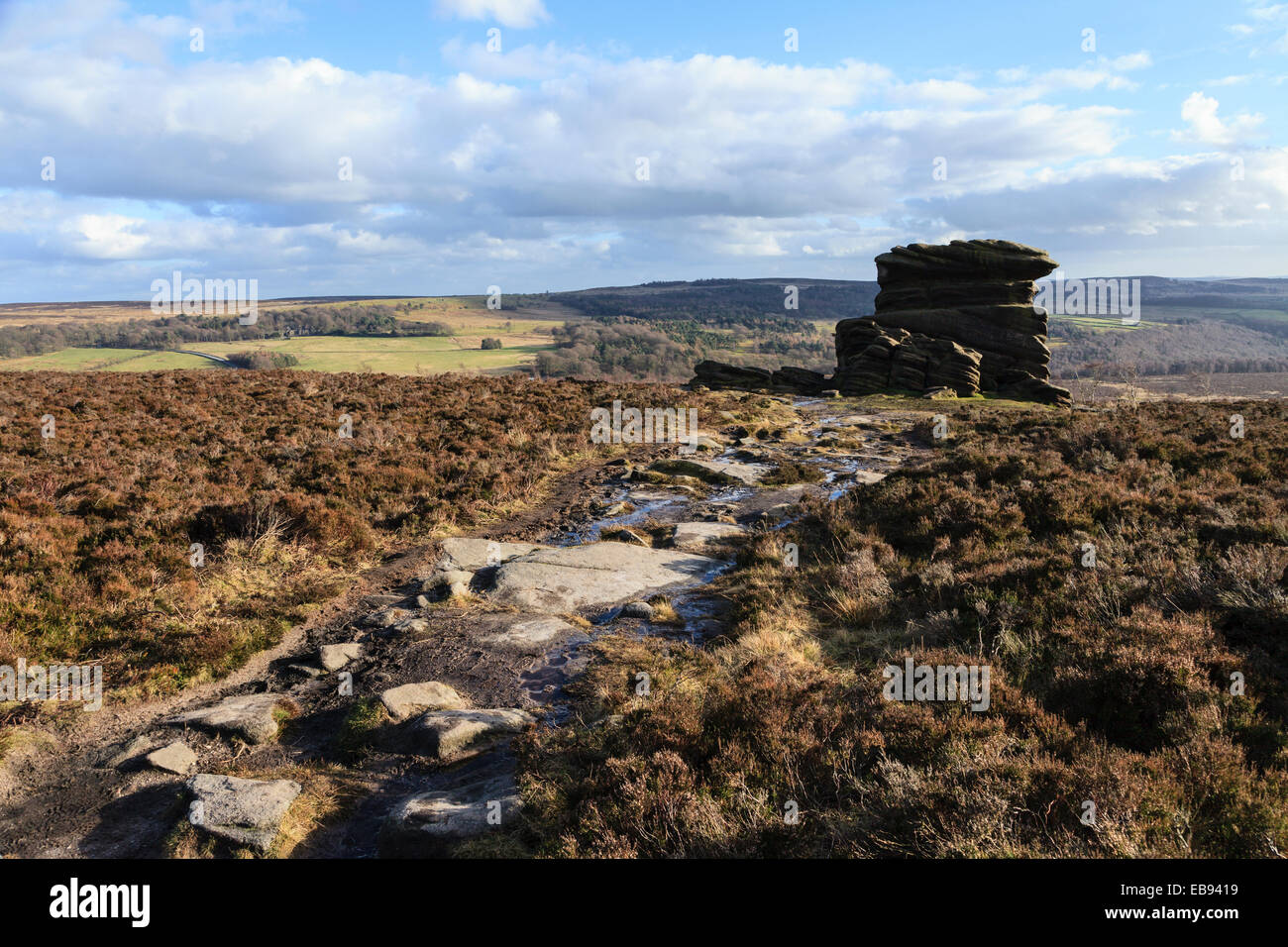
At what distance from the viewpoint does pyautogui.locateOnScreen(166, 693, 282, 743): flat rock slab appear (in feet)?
21.3

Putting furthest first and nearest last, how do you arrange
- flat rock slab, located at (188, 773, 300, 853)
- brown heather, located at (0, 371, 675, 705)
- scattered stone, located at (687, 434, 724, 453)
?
scattered stone, located at (687, 434, 724, 453), brown heather, located at (0, 371, 675, 705), flat rock slab, located at (188, 773, 300, 853)

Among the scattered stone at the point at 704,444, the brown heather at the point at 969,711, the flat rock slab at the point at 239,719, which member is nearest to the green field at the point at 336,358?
the scattered stone at the point at 704,444

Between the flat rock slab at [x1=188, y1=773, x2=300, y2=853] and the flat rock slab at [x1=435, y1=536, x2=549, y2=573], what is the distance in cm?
548

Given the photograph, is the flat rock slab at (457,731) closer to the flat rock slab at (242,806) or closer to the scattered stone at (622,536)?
the flat rock slab at (242,806)

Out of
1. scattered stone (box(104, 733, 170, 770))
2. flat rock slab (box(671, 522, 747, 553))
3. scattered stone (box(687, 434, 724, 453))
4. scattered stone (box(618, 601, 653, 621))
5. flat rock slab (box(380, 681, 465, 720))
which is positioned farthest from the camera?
scattered stone (box(687, 434, 724, 453))

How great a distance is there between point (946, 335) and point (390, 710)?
45.9m

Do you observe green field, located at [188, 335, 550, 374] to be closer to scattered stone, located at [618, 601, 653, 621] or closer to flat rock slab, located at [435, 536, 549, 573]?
flat rock slab, located at [435, 536, 549, 573]

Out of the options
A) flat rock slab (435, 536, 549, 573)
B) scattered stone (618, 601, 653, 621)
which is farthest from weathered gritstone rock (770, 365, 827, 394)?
scattered stone (618, 601, 653, 621)

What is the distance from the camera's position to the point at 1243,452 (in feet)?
50.2

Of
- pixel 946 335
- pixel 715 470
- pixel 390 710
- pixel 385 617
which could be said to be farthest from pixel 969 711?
pixel 946 335

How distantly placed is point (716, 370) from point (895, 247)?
1669 cm
